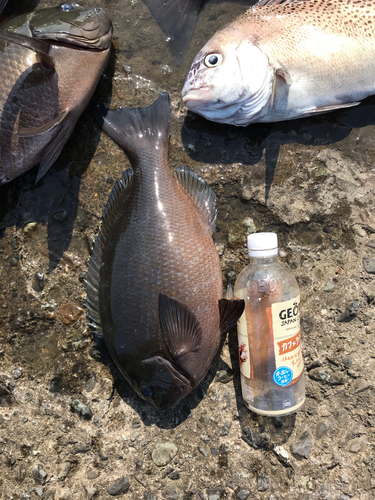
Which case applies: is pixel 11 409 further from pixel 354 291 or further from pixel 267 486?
pixel 354 291

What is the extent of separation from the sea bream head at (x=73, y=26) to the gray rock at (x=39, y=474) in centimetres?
225

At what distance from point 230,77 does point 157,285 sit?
1100 millimetres

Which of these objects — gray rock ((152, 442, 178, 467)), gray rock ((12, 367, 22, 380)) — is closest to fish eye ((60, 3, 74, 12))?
gray rock ((12, 367, 22, 380))

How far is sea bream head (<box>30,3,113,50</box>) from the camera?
182 cm

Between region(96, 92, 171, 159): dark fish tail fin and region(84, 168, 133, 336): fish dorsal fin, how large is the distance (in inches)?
6.2

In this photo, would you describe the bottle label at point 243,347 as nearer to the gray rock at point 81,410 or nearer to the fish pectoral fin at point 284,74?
the gray rock at point 81,410

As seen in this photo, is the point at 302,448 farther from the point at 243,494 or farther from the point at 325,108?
the point at 325,108

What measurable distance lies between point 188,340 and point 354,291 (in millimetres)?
998

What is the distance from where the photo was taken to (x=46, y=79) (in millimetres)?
1821

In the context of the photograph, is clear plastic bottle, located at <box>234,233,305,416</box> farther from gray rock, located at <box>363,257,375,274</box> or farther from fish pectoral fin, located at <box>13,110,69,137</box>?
fish pectoral fin, located at <box>13,110,69,137</box>

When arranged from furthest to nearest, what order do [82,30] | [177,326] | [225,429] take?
[225,429]
[82,30]
[177,326]

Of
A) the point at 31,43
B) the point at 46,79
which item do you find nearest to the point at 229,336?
the point at 46,79

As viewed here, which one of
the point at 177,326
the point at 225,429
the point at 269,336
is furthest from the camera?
the point at 225,429

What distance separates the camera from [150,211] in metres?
1.75
